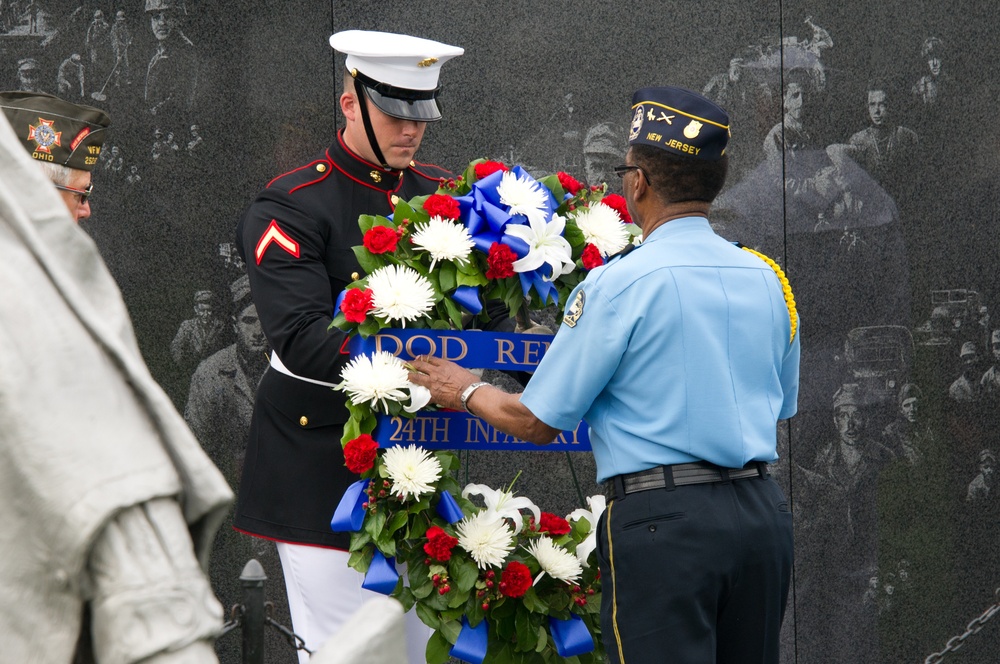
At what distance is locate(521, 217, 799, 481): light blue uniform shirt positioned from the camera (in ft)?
9.10

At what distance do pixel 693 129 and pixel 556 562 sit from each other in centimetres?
125

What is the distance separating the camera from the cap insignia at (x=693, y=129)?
2902 mm

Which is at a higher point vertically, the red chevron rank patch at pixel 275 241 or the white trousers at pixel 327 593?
the red chevron rank patch at pixel 275 241

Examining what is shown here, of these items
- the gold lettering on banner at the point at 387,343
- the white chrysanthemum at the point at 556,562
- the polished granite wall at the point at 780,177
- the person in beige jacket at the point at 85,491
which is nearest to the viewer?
the person in beige jacket at the point at 85,491

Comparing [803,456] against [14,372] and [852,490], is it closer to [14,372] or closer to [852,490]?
[852,490]

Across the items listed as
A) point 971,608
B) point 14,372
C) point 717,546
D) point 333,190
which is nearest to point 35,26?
point 333,190

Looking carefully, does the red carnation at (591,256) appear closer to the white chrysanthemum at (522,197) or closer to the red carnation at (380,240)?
the white chrysanthemum at (522,197)

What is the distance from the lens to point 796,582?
5805 millimetres

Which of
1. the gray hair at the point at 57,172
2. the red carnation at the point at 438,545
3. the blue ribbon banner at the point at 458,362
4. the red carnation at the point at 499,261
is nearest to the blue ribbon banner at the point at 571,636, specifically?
the red carnation at the point at 438,545

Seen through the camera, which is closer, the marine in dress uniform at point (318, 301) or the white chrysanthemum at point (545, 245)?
the white chrysanthemum at point (545, 245)

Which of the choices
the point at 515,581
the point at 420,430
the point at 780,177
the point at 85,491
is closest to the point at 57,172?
the point at 420,430

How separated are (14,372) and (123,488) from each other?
0.50 ft

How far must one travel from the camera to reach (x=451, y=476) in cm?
340

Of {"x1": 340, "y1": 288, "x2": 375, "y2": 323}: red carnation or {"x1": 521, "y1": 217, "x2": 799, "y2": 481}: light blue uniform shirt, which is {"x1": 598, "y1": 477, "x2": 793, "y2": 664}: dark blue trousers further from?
{"x1": 340, "y1": 288, "x2": 375, "y2": 323}: red carnation
